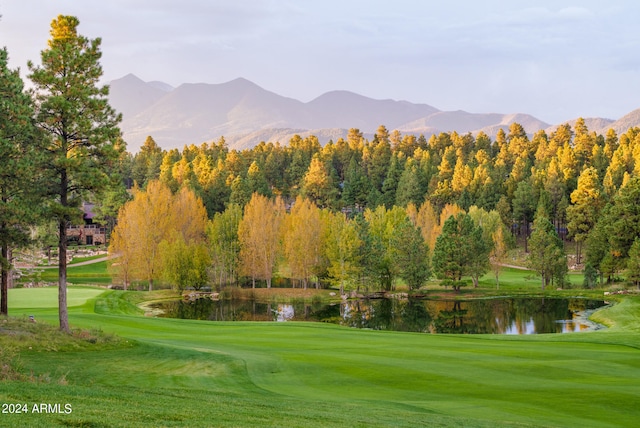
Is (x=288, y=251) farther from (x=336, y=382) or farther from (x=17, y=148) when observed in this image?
(x=336, y=382)

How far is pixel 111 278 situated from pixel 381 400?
59709mm

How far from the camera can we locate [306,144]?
140m

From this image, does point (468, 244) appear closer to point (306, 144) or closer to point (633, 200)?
point (633, 200)

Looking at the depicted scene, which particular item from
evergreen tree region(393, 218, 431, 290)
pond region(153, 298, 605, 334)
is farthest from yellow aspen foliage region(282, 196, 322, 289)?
evergreen tree region(393, 218, 431, 290)

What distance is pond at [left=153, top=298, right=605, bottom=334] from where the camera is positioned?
146ft

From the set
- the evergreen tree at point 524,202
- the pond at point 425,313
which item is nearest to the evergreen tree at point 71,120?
the pond at point 425,313

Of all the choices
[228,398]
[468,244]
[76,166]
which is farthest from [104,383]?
[468,244]

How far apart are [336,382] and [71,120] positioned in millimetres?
15336

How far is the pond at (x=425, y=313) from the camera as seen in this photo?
146 feet

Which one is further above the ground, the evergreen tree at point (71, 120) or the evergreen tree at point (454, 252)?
the evergreen tree at point (71, 120)

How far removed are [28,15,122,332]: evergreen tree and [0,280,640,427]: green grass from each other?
6344mm

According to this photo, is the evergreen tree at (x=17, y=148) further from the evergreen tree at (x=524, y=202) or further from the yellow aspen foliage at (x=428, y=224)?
the evergreen tree at (x=524, y=202)

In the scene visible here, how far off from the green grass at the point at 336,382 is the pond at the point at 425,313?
42.8ft

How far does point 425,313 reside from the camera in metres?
52.1
